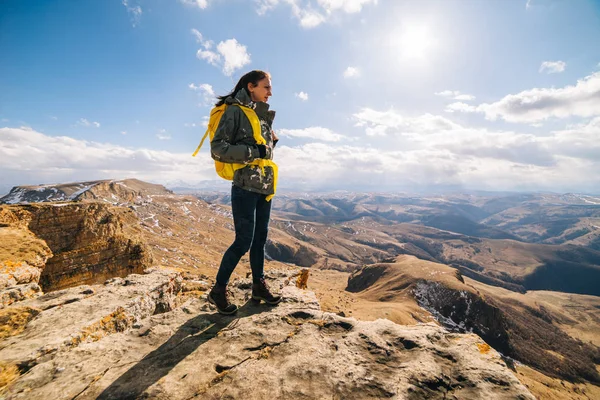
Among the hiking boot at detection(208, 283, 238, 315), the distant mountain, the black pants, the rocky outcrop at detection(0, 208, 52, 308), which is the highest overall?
the black pants

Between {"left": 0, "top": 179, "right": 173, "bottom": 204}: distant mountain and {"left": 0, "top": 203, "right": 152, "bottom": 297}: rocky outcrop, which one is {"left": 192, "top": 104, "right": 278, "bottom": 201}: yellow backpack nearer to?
{"left": 0, "top": 203, "right": 152, "bottom": 297}: rocky outcrop

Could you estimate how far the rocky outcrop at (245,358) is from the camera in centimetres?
331

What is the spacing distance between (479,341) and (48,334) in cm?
798

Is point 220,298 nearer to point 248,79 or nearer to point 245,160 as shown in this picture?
point 245,160

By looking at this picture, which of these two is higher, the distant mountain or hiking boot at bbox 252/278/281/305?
hiking boot at bbox 252/278/281/305

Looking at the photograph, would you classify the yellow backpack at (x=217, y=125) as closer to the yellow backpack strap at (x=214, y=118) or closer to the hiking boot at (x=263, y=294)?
the yellow backpack strap at (x=214, y=118)

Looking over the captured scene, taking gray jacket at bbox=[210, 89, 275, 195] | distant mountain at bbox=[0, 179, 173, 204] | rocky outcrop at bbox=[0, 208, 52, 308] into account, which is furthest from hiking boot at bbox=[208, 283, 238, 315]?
distant mountain at bbox=[0, 179, 173, 204]

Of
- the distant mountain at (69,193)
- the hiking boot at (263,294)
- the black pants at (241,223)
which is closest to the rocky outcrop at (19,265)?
the black pants at (241,223)

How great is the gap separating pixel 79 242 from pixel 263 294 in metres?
32.6

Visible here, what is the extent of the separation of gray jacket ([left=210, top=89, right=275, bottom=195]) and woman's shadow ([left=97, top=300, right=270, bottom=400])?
9.19ft

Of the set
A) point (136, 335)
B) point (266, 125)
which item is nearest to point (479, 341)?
point (266, 125)

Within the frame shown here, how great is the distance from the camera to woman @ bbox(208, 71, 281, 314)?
4.84m

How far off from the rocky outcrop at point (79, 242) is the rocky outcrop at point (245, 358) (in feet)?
71.4

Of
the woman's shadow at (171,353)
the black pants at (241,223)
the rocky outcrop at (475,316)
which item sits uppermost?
the black pants at (241,223)
